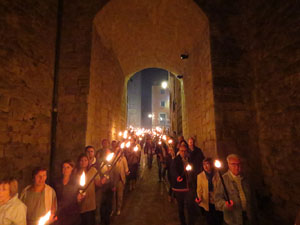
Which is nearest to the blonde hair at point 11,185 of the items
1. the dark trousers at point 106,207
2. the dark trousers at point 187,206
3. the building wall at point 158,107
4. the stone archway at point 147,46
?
the dark trousers at point 106,207

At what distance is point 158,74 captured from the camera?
41.3 meters

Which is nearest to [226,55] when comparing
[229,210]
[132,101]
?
[229,210]

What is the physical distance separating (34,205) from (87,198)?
0.89 metres

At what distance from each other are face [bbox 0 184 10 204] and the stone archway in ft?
8.43

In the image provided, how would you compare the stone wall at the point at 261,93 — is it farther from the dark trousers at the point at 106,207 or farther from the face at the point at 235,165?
the dark trousers at the point at 106,207

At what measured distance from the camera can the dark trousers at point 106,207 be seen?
3551mm

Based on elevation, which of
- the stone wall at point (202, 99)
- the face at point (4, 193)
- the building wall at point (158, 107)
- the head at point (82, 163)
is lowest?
the face at point (4, 193)

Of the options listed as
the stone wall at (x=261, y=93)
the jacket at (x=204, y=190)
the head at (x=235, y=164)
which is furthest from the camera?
the stone wall at (x=261, y=93)

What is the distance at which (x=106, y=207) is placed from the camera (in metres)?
3.62

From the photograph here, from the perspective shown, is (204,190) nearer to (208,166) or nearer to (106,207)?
(208,166)

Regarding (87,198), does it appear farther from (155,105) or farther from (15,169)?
(155,105)

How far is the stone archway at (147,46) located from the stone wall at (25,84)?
1202mm

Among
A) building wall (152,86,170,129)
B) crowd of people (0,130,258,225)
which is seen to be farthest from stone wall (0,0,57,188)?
building wall (152,86,170,129)

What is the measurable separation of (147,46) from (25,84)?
16.7ft
